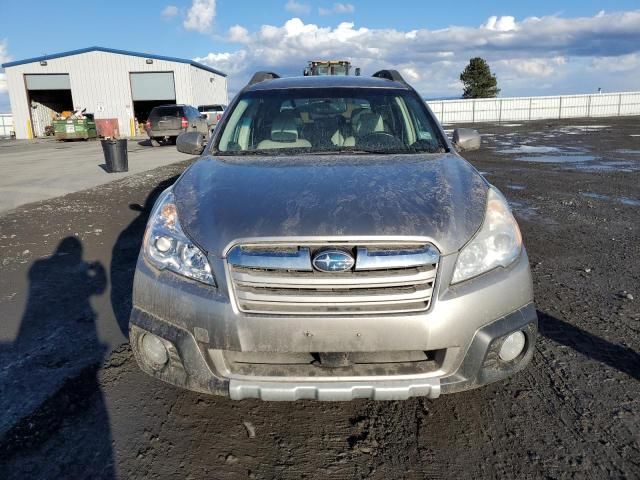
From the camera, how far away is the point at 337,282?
2.05m

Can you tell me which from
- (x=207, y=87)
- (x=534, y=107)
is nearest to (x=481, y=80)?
(x=534, y=107)

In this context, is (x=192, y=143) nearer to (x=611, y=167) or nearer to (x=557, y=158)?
(x=611, y=167)

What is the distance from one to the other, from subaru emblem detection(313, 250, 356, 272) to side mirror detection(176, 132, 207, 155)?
2.27 m

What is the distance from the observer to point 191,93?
34.2 meters

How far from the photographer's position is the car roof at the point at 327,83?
390 centimetres

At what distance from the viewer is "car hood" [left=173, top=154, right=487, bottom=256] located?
216cm

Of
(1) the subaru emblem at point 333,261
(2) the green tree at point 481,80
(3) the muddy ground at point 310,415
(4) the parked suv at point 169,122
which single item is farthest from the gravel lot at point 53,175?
(2) the green tree at point 481,80

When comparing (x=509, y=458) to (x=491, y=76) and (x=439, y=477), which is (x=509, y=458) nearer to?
(x=439, y=477)

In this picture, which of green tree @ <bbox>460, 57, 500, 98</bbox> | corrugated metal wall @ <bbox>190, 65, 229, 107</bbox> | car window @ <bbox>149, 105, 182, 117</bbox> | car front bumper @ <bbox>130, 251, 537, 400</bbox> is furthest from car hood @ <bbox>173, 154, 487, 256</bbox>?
green tree @ <bbox>460, 57, 500, 98</bbox>

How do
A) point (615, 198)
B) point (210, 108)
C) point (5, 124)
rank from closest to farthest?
point (615, 198)
point (210, 108)
point (5, 124)

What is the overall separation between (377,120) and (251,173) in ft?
4.19

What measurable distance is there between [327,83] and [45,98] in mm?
41282

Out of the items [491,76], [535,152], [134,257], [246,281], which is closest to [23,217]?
[134,257]

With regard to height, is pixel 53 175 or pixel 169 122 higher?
pixel 169 122
